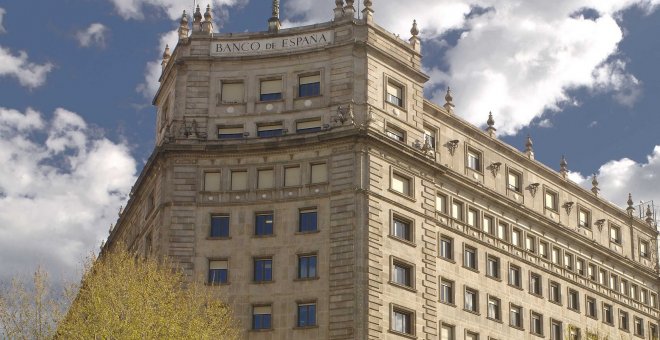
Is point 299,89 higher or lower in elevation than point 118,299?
higher

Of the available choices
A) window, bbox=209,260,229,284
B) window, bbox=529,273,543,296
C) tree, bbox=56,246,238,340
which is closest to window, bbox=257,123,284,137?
window, bbox=209,260,229,284

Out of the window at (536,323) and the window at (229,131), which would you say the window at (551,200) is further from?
the window at (229,131)

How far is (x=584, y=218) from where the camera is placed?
332 feet

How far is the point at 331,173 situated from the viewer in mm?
78438

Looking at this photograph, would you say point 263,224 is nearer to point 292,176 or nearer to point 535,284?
point 292,176

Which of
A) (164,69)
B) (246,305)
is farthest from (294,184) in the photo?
(164,69)

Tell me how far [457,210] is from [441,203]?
82.6 inches

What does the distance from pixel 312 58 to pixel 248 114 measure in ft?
18.9

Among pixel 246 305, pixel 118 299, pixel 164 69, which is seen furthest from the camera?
pixel 164 69

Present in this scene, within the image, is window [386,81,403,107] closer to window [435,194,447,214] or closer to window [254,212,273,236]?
window [435,194,447,214]

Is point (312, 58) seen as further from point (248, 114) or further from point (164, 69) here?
point (164, 69)

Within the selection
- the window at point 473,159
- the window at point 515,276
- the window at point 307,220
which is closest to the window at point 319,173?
the window at point 307,220

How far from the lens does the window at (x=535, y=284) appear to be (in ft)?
300

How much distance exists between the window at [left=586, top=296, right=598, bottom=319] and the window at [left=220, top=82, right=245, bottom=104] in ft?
114
